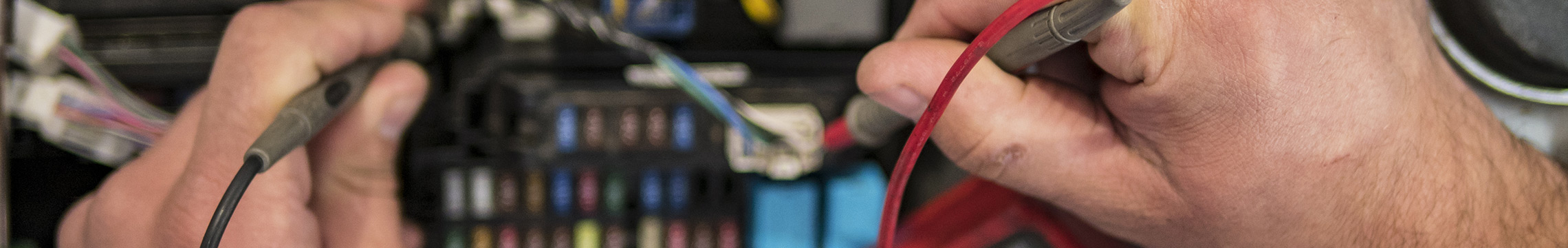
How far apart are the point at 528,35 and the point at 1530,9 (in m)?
0.92

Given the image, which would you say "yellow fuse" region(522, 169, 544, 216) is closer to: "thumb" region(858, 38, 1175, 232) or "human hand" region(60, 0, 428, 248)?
"human hand" region(60, 0, 428, 248)

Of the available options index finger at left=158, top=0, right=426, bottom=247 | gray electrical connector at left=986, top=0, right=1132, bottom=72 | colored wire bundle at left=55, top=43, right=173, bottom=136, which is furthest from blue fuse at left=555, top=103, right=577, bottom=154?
gray electrical connector at left=986, top=0, right=1132, bottom=72

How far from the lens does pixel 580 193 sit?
75cm

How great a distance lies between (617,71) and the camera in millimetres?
733

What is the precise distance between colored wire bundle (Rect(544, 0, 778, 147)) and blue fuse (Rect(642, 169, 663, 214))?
10cm

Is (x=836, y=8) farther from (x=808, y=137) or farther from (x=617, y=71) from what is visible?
(x=617, y=71)

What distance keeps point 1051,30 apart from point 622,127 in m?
0.51

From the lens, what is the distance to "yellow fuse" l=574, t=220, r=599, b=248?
0.76 metres

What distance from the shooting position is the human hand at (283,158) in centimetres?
48

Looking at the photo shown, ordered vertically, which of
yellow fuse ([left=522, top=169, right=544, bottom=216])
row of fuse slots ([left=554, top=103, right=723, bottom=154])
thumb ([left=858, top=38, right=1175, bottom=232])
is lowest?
yellow fuse ([left=522, top=169, right=544, bottom=216])

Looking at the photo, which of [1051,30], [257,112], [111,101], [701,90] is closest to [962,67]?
[1051,30]

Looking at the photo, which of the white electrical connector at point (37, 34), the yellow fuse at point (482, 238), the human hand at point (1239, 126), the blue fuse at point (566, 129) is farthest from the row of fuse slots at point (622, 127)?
the white electrical connector at point (37, 34)

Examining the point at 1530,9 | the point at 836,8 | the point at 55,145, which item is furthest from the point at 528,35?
the point at 1530,9

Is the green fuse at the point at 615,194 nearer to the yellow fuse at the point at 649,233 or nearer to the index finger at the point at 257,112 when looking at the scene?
the yellow fuse at the point at 649,233
